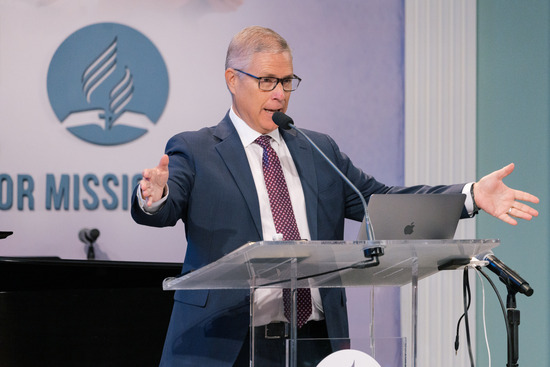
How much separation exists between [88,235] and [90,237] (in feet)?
0.07

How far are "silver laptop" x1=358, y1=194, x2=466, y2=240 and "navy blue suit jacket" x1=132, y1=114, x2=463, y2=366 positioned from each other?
0.28 meters

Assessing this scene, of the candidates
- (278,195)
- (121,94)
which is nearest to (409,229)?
(278,195)

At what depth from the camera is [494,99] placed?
4.23 m

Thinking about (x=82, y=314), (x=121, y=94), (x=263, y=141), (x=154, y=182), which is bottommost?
(x=82, y=314)

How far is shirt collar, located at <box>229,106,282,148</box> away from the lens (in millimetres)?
2350

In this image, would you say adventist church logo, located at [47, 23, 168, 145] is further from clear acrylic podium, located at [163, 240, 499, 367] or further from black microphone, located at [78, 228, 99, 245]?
clear acrylic podium, located at [163, 240, 499, 367]

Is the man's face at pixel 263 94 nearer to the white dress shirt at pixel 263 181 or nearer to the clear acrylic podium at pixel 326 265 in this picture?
the white dress shirt at pixel 263 181

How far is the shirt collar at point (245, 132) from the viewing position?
2350mm

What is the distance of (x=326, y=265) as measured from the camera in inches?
64.2

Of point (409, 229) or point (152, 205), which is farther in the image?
point (152, 205)

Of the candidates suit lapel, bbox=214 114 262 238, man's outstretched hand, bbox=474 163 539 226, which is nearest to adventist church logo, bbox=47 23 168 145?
suit lapel, bbox=214 114 262 238

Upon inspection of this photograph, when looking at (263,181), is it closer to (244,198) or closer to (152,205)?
(244,198)

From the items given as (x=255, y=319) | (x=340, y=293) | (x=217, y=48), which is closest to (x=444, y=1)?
(x=217, y=48)

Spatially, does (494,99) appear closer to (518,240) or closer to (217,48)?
(518,240)
